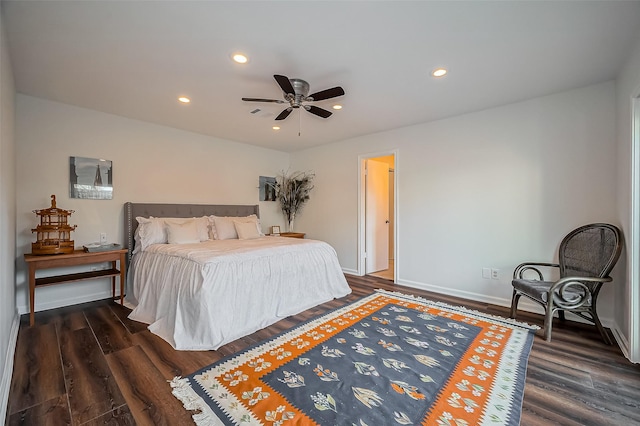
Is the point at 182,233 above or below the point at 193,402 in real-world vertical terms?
above

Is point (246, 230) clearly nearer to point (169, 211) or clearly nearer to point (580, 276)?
point (169, 211)

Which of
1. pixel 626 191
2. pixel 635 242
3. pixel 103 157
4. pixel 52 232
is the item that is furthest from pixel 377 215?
pixel 52 232

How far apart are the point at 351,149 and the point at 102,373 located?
14.6 feet

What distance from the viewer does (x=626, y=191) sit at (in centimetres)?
235

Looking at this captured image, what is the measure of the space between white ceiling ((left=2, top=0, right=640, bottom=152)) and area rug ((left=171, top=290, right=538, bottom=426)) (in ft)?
8.24

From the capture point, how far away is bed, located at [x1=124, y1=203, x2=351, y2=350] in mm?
2473

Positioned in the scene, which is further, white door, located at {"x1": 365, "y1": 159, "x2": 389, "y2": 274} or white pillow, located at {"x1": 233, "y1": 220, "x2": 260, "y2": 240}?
white door, located at {"x1": 365, "y1": 159, "x2": 389, "y2": 274}

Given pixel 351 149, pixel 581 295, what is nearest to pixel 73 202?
pixel 351 149

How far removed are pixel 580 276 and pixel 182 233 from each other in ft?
15.1

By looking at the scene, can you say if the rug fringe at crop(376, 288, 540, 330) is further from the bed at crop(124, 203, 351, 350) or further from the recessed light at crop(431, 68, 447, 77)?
the recessed light at crop(431, 68, 447, 77)

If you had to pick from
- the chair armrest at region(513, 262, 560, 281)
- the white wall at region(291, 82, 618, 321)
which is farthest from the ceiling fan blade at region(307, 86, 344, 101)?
the chair armrest at region(513, 262, 560, 281)

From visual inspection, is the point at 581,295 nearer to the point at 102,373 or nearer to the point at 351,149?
the point at 351,149

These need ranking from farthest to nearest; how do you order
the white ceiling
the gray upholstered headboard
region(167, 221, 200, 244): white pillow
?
1. the gray upholstered headboard
2. region(167, 221, 200, 244): white pillow
3. the white ceiling

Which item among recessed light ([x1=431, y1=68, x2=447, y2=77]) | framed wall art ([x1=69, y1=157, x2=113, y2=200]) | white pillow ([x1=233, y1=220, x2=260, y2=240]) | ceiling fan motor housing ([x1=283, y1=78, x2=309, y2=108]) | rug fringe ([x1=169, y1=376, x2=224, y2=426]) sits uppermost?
recessed light ([x1=431, y1=68, x2=447, y2=77])
